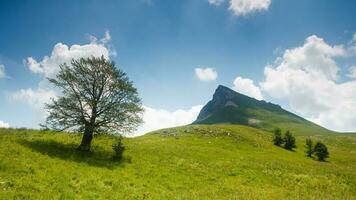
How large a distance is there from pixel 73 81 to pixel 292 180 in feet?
93.0

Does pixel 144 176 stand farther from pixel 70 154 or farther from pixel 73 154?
pixel 70 154

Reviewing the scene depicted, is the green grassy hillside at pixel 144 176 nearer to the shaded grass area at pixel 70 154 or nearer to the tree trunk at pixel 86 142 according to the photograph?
the shaded grass area at pixel 70 154

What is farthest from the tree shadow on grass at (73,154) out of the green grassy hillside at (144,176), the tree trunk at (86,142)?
the tree trunk at (86,142)

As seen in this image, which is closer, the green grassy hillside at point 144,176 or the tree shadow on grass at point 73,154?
the green grassy hillside at point 144,176

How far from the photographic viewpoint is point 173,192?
23.2 metres

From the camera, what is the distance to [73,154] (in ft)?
93.1

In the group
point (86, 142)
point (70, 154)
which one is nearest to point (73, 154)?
point (70, 154)

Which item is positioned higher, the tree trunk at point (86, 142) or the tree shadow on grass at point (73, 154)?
the tree trunk at point (86, 142)

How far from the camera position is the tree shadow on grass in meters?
26.6

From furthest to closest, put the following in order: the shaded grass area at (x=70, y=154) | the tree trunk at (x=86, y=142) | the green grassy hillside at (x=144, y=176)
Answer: the tree trunk at (x=86, y=142) → the shaded grass area at (x=70, y=154) → the green grassy hillside at (x=144, y=176)

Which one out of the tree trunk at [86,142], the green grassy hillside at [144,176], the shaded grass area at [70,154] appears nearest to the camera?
the green grassy hillside at [144,176]

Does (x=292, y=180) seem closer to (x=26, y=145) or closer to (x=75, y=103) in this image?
(x=75, y=103)

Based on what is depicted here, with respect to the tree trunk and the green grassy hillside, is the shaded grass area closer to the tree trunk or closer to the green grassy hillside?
the green grassy hillside

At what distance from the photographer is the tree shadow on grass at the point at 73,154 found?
26609mm
